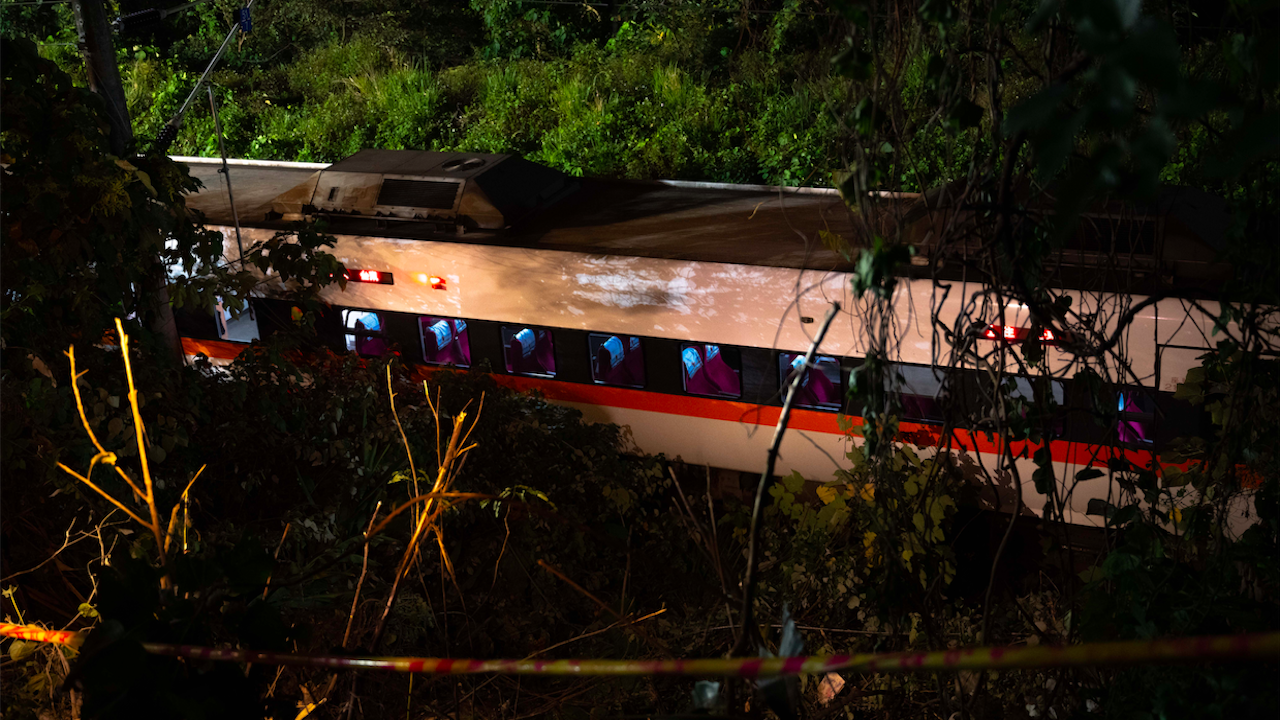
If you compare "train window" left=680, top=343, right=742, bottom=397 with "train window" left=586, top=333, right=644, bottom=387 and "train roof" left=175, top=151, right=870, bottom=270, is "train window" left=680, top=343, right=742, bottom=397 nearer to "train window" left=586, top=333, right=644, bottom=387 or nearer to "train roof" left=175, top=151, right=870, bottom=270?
"train window" left=586, top=333, right=644, bottom=387

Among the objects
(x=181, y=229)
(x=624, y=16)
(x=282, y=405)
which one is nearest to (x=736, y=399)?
(x=282, y=405)

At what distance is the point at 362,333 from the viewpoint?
898cm

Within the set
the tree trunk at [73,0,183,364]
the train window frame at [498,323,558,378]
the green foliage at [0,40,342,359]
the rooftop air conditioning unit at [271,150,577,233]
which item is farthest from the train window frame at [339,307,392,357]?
the green foliage at [0,40,342,359]

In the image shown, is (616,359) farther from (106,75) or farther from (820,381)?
(106,75)

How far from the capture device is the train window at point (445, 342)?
8672 millimetres

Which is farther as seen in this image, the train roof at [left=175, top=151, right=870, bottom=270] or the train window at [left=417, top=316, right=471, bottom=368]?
the train window at [left=417, top=316, right=471, bottom=368]

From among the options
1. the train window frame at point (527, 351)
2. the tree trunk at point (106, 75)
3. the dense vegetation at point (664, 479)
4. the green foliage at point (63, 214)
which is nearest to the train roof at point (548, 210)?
the train window frame at point (527, 351)

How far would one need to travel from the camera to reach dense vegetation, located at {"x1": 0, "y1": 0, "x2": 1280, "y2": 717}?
1.78 metres

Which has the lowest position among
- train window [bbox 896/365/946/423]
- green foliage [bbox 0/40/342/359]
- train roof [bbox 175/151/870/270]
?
train window [bbox 896/365/946/423]

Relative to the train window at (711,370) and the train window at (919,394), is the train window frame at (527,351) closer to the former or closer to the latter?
the train window at (711,370)

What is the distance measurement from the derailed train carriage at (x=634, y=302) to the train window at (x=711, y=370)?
1 cm

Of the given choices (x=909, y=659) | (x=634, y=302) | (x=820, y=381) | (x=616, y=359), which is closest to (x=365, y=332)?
(x=616, y=359)

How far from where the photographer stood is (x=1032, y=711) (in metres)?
4.52

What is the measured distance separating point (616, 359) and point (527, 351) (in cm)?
85
